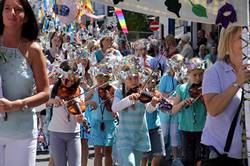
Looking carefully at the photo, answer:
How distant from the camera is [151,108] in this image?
7.26 m

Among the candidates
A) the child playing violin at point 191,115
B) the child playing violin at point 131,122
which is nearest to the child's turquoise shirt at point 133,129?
the child playing violin at point 131,122

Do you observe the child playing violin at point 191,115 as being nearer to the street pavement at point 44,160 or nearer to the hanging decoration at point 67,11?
the street pavement at point 44,160

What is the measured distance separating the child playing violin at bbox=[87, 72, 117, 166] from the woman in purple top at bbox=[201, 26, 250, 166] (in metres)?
3.94

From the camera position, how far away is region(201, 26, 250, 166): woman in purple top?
3.95 meters

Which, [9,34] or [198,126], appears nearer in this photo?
[9,34]

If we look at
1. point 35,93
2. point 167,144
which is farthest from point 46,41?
point 35,93

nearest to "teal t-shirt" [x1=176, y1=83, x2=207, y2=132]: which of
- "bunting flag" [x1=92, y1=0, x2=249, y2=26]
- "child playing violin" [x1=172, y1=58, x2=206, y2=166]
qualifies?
"child playing violin" [x1=172, y1=58, x2=206, y2=166]

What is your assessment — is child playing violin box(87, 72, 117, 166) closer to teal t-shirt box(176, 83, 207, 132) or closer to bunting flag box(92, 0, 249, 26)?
teal t-shirt box(176, 83, 207, 132)

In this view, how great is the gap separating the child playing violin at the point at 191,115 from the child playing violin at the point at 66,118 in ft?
4.03

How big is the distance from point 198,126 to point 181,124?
258 millimetres

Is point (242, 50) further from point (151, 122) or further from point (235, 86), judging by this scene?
point (151, 122)

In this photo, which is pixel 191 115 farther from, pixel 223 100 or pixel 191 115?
pixel 223 100

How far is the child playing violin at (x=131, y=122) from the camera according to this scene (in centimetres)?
683

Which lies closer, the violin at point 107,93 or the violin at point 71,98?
the violin at point 71,98
